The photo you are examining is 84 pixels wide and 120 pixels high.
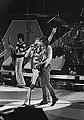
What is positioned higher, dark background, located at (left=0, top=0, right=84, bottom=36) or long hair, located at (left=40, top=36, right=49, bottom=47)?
dark background, located at (left=0, top=0, right=84, bottom=36)

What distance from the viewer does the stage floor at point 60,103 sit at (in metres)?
1.88

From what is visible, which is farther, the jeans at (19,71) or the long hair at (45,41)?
the jeans at (19,71)

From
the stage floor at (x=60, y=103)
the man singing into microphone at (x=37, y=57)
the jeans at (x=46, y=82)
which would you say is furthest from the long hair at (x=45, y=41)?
the stage floor at (x=60, y=103)

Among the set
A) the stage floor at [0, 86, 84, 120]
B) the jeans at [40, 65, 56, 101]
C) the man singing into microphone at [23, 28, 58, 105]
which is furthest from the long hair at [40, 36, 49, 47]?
the stage floor at [0, 86, 84, 120]

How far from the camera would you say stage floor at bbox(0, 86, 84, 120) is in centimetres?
188

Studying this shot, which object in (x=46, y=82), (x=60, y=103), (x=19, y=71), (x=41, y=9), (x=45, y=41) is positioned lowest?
(x=60, y=103)

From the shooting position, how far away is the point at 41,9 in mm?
2033

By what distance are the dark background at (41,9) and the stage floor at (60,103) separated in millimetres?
584

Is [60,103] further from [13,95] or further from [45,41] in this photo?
[45,41]

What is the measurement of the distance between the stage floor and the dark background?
58 cm

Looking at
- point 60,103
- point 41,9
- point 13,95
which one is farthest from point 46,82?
point 41,9

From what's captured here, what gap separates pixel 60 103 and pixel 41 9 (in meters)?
0.88

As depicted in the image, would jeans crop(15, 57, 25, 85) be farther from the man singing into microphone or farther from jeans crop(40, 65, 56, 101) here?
jeans crop(40, 65, 56, 101)

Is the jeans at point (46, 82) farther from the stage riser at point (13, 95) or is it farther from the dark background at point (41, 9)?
the dark background at point (41, 9)
